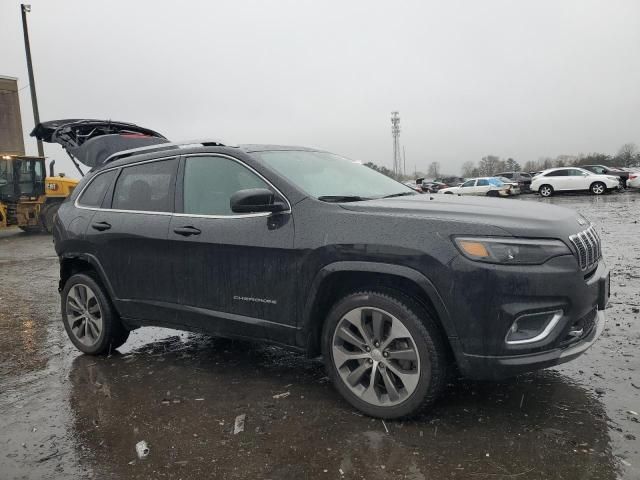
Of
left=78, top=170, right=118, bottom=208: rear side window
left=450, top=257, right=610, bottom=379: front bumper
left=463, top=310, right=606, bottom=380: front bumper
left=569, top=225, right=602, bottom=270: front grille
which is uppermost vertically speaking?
left=78, top=170, right=118, bottom=208: rear side window

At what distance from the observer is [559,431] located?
9.83 ft

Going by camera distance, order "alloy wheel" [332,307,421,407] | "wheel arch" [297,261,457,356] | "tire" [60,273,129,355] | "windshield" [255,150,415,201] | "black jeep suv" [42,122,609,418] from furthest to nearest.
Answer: "tire" [60,273,129,355] → "windshield" [255,150,415,201] → "alloy wheel" [332,307,421,407] → "wheel arch" [297,261,457,356] → "black jeep suv" [42,122,609,418]

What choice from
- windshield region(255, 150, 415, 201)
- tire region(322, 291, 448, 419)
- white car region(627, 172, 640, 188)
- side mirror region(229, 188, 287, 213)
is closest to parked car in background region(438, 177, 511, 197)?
white car region(627, 172, 640, 188)

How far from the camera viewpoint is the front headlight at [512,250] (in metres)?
2.84

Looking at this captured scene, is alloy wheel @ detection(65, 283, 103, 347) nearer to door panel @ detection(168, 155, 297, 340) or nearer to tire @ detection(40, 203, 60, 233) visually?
door panel @ detection(168, 155, 297, 340)

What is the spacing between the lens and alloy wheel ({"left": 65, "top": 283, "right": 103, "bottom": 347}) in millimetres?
4703

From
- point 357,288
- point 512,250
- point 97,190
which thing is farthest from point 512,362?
point 97,190

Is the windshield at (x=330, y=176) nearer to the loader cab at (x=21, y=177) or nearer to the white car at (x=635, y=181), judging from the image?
the loader cab at (x=21, y=177)

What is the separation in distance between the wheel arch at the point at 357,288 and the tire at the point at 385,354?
0.23ft

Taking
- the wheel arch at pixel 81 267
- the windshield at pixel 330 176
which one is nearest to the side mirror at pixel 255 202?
the windshield at pixel 330 176

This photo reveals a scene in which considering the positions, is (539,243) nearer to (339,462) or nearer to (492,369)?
(492,369)

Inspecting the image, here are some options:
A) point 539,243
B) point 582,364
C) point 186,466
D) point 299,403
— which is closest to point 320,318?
point 299,403

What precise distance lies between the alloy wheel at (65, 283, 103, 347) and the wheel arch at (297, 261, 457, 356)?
225cm

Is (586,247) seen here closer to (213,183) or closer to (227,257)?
(227,257)
